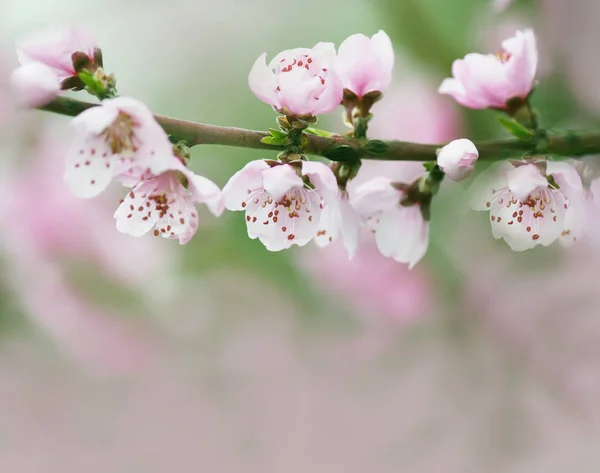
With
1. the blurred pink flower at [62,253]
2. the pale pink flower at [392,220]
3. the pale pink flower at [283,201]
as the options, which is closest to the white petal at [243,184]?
the pale pink flower at [283,201]

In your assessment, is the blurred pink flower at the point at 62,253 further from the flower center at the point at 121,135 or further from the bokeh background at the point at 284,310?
the flower center at the point at 121,135

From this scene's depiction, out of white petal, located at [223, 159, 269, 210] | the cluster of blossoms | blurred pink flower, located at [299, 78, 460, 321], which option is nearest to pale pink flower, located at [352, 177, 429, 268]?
the cluster of blossoms

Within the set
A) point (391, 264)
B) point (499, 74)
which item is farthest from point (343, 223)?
point (391, 264)

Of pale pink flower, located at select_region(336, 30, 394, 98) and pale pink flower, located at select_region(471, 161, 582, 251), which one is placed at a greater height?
→ pale pink flower, located at select_region(336, 30, 394, 98)

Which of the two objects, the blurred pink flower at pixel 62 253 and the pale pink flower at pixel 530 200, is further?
the blurred pink flower at pixel 62 253

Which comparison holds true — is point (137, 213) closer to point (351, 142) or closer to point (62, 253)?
point (351, 142)

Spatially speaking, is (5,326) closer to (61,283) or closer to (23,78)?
(61,283)

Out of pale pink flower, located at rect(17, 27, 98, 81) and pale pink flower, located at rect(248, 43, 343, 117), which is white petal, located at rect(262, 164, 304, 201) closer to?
pale pink flower, located at rect(248, 43, 343, 117)
